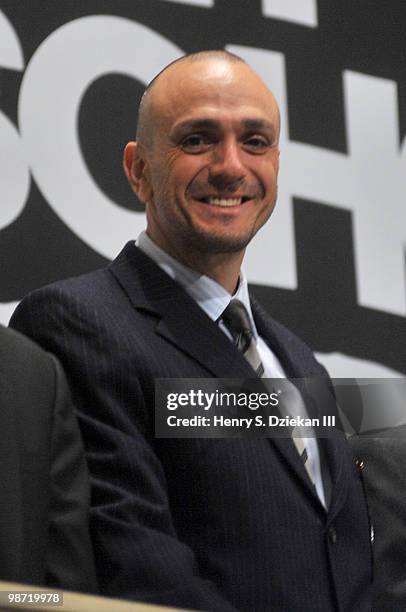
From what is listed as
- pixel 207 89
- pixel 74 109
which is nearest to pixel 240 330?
pixel 207 89

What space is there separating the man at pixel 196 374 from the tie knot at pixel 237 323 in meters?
0.01

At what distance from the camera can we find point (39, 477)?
1.33 m

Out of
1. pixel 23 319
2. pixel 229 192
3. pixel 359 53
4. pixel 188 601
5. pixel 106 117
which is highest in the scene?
pixel 359 53

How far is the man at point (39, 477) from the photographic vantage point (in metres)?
1.29

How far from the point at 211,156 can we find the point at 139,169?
0.46 feet

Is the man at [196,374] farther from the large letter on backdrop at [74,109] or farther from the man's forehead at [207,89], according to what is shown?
the large letter on backdrop at [74,109]

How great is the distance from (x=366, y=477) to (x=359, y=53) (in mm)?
1189

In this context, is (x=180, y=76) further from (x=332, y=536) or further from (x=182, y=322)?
(x=332, y=536)

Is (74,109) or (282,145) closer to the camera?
(74,109)

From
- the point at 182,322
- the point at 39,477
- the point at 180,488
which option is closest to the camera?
the point at 39,477

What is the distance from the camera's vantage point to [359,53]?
8.38 feet

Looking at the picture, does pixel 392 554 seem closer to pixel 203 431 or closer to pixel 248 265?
pixel 203 431

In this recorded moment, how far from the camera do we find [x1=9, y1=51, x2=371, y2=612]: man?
139 centimetres

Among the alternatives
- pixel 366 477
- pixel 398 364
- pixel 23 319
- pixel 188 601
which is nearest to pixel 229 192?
pixel 23 319
